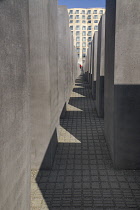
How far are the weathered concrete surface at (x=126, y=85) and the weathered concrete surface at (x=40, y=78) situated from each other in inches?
69.6

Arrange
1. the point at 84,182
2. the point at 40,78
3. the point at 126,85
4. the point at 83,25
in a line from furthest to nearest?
1. the point at 83,25
2. the point at 40,78
3. the point at 126,85
4. the point at 84,182

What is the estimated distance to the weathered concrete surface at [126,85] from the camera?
20.2 feet

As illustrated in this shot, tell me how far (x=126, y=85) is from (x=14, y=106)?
13.1 feet

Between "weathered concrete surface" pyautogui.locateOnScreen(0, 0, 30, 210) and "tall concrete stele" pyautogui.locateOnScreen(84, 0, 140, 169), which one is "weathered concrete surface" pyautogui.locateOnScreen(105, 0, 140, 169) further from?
"weathered concrete surface" pyautogui.locateOnScreen(0, 0, 30, 210)

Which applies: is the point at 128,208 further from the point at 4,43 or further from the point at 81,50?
the point at 81,50

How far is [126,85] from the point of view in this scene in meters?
6.37

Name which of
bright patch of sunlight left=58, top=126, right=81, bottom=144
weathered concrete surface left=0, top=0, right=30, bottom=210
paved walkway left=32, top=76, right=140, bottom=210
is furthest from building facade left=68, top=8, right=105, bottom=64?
weathered concrete surface left=0, top=0, right=30, bottom=210

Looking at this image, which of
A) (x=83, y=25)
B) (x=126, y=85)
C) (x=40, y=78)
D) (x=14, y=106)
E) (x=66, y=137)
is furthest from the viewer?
(x=83, y=25)

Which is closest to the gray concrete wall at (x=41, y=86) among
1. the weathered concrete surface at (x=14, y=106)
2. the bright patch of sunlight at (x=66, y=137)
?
the bright patch of sunlight at (x=66, y=137)

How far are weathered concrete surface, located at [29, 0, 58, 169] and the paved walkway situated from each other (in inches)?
29.5

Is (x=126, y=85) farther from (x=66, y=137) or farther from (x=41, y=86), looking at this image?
(x=66, y=137)

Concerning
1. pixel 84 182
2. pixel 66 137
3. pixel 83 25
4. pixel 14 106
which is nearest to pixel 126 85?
pixel 84 182

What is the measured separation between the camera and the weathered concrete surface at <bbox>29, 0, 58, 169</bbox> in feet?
20.2

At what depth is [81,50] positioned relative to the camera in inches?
3413
